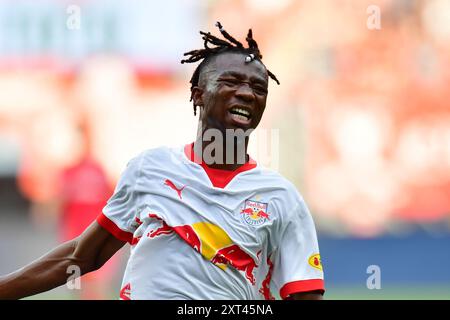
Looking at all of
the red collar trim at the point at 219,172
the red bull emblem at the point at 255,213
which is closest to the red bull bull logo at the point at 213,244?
the red bull emblem at the point at 255,213

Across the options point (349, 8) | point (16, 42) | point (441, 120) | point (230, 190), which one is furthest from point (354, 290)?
point (230, 190)

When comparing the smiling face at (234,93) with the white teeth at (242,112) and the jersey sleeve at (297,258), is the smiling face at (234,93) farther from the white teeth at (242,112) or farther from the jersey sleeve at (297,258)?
the jersey sleeve at (297,258)

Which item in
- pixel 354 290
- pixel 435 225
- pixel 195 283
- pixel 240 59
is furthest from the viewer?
pixel 435 225

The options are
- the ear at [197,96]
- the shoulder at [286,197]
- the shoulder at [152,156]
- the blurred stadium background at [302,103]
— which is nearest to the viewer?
the shoulder at [286,197]

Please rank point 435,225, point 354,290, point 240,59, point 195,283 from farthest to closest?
point 435,225
point 354,290
point 240,59
point 195,283

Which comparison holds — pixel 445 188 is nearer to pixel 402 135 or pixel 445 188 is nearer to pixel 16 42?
pixel 402 135

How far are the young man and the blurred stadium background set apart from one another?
29.4 feet

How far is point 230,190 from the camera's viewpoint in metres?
4.19

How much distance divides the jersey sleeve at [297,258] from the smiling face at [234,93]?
47cm

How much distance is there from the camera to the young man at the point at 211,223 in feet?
13.2

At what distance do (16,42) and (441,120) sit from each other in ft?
21.2

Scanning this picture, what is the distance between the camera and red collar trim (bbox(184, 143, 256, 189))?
423cm

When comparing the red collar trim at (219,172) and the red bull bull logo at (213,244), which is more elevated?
the red collar trim at (219,172)

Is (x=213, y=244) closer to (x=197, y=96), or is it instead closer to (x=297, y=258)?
(x=297, y=258)
